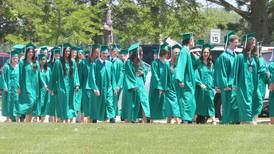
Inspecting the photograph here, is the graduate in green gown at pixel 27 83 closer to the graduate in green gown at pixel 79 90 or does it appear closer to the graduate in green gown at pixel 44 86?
the graduate in green gown at pixel 44 86

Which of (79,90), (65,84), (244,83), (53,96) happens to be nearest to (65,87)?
(65,84)

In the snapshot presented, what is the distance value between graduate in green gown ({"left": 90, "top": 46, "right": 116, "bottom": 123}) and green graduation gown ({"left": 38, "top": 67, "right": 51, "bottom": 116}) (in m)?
1.52

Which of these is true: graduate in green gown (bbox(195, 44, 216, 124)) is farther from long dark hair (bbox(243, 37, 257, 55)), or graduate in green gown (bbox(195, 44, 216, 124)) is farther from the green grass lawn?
the green grass lawn

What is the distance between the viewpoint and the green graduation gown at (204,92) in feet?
54.1

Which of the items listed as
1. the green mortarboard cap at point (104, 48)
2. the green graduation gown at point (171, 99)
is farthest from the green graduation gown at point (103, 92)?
the green graduation gown at point (171, 99)

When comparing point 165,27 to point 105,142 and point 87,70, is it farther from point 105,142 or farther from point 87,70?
point 105,142

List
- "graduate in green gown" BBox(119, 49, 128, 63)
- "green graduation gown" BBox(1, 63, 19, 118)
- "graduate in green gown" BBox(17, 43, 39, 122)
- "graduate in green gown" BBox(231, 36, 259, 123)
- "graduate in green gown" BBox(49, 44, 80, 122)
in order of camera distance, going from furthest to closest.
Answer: "graduate in green gown" BBox(119, 49, 128, 63)
"green graduation gown" BBox(1, 63, 19, 118)
"graduate in green gown" BBox(17, 43, 39, 122)
"graduate in green gown" BBox(49, 44, 80, 122)
"graduate in green gown" BBox(231, 36, 259, 123)

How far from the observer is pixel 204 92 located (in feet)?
54.9

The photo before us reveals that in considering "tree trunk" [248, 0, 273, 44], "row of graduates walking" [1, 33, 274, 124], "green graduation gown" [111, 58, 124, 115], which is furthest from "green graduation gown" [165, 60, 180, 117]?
"tree trunk" [248, 0, 273, 44]

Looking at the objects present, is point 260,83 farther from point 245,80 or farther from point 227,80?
point 227,80

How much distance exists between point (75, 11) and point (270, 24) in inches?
409

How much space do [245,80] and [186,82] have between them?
54.6 inches

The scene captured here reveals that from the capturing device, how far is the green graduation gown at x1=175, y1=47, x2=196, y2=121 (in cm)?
1545

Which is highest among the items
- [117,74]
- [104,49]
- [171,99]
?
[104,49]
